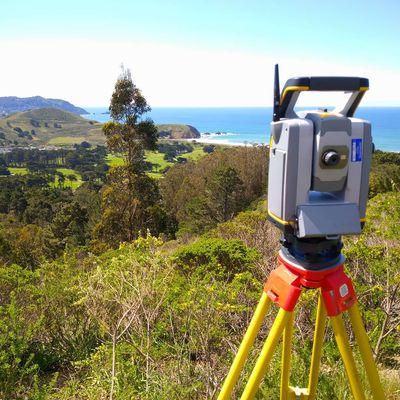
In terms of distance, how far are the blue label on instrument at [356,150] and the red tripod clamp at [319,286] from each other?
17.4 inches

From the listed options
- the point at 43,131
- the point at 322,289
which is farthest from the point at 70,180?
the point at 43,131

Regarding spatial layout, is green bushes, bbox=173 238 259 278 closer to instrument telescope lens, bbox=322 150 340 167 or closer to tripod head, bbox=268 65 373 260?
tripod head, bbox=268 65 373 260

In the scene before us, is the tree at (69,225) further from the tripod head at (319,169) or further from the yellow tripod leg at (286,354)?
the tripod head at (319,169)

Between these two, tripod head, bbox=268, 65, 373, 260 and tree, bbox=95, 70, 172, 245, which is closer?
tripod head, bbox=268, 65, 373, 260

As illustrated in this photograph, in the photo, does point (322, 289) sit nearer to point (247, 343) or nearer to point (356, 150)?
point (247, 343)

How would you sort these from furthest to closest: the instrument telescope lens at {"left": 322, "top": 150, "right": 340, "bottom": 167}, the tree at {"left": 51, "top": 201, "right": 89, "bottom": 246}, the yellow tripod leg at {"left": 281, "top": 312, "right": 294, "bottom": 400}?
the tree at {"left": 51, "top": 201, "right": 89, "bottom": 246} → the yellow tripod leg at {"left": 281, "top": 312, "right": 294, "bottom": 400} → the instrument telescope lens at {"left": 322, "top": 150, "right": 340, "bottom": 167}

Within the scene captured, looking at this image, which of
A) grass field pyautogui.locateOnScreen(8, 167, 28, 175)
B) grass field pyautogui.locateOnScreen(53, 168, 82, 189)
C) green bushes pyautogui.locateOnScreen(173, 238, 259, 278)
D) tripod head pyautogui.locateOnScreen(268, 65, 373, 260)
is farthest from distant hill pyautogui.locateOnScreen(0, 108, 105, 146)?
tripod head pyautogui.locateOnScreen(268, 65, 373, 260)

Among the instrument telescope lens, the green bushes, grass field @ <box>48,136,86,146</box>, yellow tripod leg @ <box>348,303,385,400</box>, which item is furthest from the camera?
grass field @ <box>48,136,86,146</box>

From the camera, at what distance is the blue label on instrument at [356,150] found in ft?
4.64

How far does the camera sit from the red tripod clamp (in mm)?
1416

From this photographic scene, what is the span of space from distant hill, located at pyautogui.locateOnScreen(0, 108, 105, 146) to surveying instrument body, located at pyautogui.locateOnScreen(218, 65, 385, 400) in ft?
491

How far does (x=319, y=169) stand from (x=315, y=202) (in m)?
0.14

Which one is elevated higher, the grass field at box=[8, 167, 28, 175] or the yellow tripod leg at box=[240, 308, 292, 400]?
the yellow tripod leg at box=[240, 308, 292, 400]

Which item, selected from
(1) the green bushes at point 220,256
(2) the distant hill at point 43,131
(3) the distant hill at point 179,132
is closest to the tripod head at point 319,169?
(1) the green bushes at point 220,256
